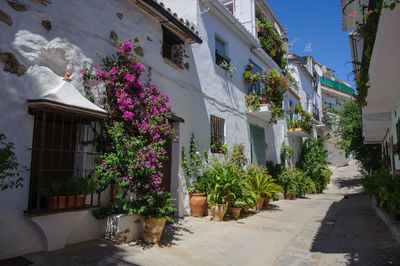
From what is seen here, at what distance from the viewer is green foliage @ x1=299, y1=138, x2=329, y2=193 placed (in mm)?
17141

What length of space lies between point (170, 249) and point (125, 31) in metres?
4.42

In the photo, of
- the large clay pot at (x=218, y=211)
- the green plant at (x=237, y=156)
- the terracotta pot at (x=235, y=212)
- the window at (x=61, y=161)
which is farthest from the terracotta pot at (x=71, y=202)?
the green plant at (x=237, y=156)

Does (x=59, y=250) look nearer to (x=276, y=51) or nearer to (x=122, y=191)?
(x=122, y=191)

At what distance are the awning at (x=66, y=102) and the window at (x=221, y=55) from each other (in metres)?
6.09

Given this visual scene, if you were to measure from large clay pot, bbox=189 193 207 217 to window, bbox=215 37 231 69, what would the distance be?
474cm

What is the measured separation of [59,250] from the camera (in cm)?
423

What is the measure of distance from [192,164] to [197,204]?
3.49 feet

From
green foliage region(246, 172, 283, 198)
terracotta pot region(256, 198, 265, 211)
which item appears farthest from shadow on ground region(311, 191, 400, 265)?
terracotta pot region(256, 198, 265, 211)

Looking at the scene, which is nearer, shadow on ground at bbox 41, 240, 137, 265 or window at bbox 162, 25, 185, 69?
shadow on ground at bbox 41, 240, 137, 265

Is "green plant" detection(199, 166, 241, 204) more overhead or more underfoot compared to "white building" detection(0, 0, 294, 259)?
more underfoot

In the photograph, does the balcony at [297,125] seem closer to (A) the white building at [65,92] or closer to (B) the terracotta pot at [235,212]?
(A) the white building at [65,92]

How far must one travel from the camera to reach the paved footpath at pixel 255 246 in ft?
14.1

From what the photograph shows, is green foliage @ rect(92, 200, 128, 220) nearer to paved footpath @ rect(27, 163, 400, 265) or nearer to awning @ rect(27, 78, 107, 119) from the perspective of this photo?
paved footpath @ rect(27, 163, 400, 265)

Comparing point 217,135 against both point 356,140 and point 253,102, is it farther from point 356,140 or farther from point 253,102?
point 356,140
